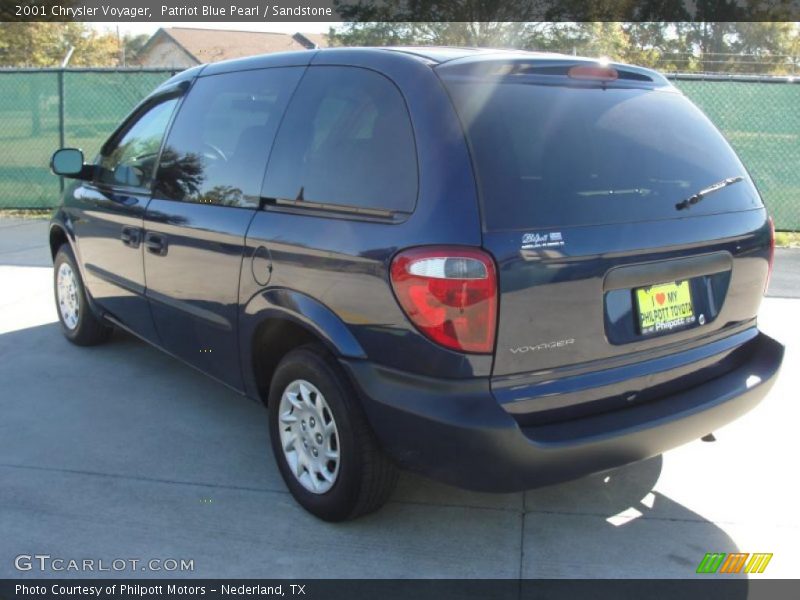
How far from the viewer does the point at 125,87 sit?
1120 centimetres

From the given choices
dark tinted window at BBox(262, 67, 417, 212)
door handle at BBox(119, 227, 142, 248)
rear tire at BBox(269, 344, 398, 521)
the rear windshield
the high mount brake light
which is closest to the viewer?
the rear windshield

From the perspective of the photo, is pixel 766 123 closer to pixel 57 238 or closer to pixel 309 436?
pixel 57 238

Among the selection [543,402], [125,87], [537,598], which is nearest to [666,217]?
[543,402]

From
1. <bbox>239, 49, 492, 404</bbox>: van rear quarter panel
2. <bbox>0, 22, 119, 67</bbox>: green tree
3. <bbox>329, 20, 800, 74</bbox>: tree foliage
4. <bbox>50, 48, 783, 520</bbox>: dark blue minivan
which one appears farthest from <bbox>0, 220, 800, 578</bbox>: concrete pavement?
<bbox>0, 22, 119, 67</bbox>: green tree

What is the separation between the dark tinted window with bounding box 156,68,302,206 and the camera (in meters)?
3.64

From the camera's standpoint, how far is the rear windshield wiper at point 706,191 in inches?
124

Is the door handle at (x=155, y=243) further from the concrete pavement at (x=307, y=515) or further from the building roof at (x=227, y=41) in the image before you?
the building roof at (x=227, y=41)

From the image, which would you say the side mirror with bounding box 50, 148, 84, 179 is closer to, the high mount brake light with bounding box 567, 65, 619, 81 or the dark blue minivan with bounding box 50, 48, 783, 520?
the dark blue minivan with bounding box 50, 48, 783, 520

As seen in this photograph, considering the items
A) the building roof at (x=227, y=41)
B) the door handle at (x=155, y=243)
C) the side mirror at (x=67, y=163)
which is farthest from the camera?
the building roof at (x=227, y=41)

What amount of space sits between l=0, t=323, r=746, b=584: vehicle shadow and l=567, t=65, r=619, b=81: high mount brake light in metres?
1.63

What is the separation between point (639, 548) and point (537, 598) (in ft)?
1.81

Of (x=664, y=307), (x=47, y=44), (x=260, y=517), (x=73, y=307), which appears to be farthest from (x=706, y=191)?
(x=47, y=44)

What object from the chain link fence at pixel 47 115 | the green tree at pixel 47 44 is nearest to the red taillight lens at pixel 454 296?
the chain link fence at pixel 47 115

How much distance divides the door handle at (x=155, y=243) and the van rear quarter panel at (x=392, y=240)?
1.01m
